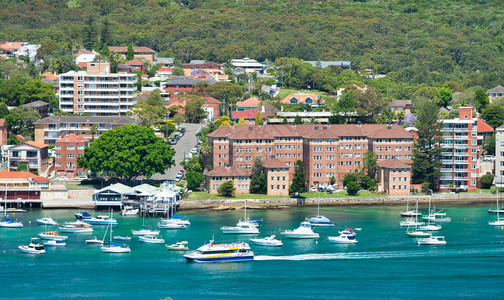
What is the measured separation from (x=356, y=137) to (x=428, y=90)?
163ft

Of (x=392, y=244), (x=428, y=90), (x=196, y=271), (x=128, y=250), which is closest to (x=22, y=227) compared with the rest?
(x=128, y=250)

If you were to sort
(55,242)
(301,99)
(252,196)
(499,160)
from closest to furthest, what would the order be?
(55,242), (252,196), (499,160), (301,99)

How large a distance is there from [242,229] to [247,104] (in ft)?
202

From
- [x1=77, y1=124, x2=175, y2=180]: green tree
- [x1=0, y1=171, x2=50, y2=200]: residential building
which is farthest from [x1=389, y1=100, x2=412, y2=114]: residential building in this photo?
[x1=0, y1=171, x2=50, y2=200]: residential building

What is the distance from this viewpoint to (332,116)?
144 m

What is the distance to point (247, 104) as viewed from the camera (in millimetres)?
157875

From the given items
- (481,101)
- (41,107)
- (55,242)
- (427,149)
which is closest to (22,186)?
(55,242)

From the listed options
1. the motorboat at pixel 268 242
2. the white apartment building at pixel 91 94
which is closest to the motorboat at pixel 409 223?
the motorboat at pixel 268 242

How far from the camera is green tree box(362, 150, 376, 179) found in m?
120

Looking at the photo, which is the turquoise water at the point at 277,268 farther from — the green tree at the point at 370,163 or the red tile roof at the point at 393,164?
the green tree at the point at 370,163

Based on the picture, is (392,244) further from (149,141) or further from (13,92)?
(13,92)

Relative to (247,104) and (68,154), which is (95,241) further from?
(247,104)

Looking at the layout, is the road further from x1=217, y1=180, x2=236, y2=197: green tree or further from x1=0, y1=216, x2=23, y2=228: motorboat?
x1=0, y1=216, x2=23, y2=228: motorboat

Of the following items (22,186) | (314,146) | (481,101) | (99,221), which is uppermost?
(481,101)
